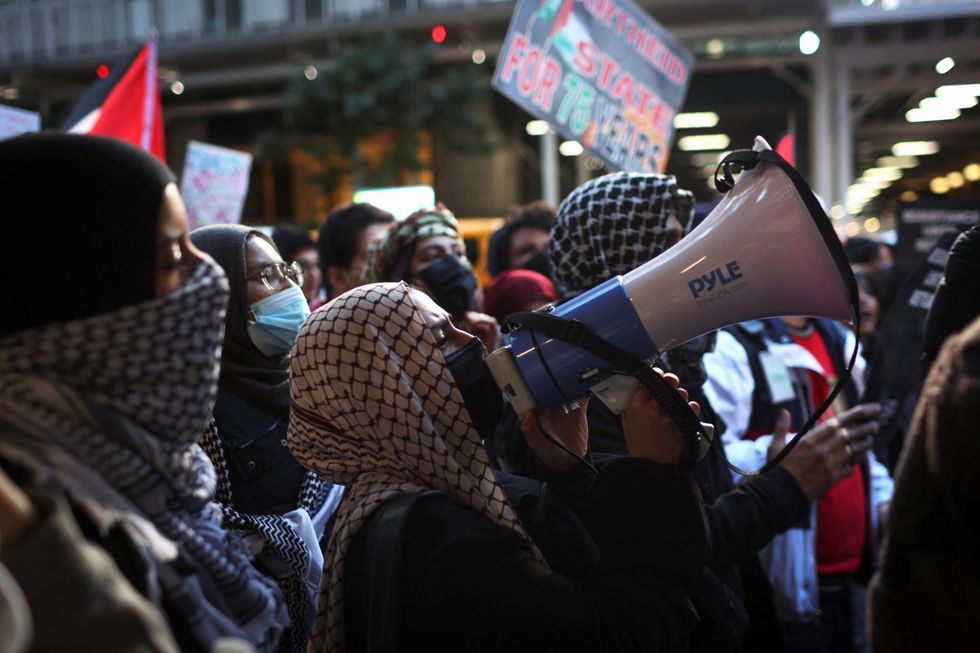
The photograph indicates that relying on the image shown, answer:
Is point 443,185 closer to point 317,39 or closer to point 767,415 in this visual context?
point 317,39

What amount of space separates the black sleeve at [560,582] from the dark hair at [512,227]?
2.98 meters

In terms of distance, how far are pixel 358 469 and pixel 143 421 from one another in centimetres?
51

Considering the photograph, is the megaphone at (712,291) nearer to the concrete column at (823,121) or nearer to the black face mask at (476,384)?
the black face mask at (476,384)

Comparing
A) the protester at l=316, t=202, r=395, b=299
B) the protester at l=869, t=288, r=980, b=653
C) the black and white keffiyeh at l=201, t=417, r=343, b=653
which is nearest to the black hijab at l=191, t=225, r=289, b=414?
the black and white keffiyeh at l=201, t=417, r=343, b=653

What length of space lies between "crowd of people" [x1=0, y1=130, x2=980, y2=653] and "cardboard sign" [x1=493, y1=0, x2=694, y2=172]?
1.57m

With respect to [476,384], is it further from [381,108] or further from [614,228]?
[381,108]

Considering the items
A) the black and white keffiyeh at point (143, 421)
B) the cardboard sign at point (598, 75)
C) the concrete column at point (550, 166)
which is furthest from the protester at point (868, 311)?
the concrete column at point (550, 166)

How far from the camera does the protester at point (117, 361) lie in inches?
40.3

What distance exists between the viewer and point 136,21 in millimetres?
15164

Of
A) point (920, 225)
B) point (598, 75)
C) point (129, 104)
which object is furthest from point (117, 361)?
point (920, 225)

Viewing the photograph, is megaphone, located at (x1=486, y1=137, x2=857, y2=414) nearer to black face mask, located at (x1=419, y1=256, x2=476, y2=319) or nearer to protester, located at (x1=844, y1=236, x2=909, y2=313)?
black face mask, located at (x1=419, y1=256, x2=476, y2=319)

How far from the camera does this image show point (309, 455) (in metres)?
1.64

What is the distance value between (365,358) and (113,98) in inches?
158

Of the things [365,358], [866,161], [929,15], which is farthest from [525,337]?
[866,161]
